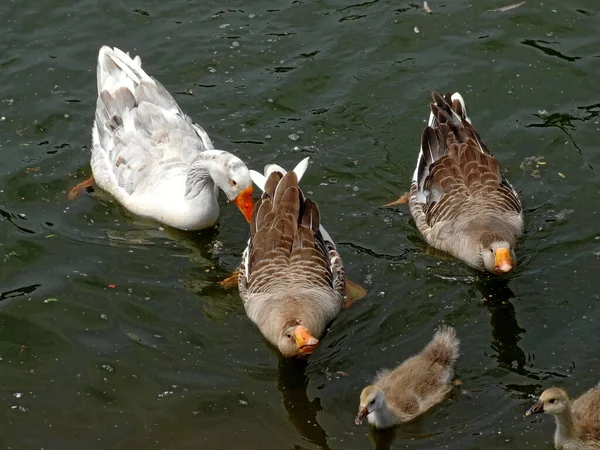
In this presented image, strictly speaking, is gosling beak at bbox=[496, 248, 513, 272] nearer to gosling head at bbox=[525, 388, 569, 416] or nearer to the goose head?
gosling head at bbox=[525, 388, 569, 416]

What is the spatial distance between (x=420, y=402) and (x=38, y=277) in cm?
460

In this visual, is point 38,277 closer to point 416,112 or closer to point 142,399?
point 142,399

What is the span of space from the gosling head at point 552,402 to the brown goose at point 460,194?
2.18m

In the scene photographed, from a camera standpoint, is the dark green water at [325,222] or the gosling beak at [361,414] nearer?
the gosling beak at [361,414]

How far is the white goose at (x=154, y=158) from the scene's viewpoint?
437 inches

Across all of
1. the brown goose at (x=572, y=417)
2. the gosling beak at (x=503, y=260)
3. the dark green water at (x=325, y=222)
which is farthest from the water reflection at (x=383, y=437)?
the gosling beak at (x=503, y=260)

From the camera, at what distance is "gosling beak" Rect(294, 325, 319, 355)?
862 cm

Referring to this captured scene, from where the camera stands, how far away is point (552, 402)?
7.98m

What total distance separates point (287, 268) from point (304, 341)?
148 cm

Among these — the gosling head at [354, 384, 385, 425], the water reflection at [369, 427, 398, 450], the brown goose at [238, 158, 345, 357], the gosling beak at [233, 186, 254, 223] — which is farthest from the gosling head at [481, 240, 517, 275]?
the gosling beak at [233, 186, 254, 223]

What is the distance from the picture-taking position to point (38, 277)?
35.4 ft

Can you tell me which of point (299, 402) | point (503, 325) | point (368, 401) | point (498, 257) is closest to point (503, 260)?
point (498, 257)

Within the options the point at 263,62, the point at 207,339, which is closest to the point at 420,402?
the point at 207,339

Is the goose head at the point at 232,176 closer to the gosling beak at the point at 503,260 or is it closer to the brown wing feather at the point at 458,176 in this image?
the brown wing feather at the point at 458,176
